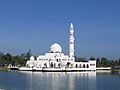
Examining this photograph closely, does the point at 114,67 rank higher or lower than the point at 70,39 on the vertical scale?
lower

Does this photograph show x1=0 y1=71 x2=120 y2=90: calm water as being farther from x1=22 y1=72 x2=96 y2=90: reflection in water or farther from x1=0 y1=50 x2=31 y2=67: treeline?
x1=0 y1=50 x2=31 y2=67: treeline

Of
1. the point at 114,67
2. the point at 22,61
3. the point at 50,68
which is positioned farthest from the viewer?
the point at 22,61

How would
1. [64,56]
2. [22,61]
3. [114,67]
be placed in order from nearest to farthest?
[64,56] → [114,67] → [22,61]

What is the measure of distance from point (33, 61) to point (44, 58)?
263 inches

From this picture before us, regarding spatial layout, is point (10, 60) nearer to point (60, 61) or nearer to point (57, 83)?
point (60, 61)

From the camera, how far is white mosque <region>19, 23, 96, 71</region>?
151 metres

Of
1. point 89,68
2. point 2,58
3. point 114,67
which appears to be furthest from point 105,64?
point 2,58

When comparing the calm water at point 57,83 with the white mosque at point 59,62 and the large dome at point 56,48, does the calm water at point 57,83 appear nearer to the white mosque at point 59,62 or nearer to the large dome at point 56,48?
the white mosque at point 59,62

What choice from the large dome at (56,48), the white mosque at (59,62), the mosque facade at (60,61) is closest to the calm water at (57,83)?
the white mosque at (59,62)

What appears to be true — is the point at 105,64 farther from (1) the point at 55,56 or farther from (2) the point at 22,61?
(2) the point at 22,61

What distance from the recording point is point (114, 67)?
172 m

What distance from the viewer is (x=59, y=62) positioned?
517 ft

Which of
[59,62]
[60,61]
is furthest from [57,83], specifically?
[59,62]

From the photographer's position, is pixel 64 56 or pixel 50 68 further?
pixel 64 56
